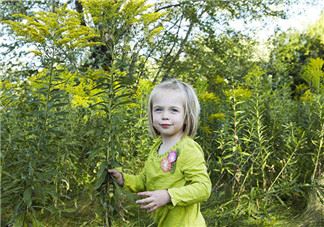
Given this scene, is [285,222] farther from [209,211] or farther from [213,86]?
[213,86]

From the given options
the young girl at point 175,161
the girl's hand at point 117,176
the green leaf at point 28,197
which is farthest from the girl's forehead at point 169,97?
the green leaf at point 28,197

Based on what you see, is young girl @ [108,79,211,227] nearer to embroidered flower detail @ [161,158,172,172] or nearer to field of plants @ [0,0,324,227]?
embroidered flower detail @ [161,158,172,172]

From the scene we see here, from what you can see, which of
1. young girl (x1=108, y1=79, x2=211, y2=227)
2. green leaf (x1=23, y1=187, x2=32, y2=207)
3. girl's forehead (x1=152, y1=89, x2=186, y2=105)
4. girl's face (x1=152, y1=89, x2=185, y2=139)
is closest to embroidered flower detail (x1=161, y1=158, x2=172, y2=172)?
young girl (x1=108, y1=79, x2=211, y2=227)

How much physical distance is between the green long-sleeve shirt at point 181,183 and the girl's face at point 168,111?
0.29ft

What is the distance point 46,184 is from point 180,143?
29.3 inches

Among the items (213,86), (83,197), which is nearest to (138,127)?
(83,197)

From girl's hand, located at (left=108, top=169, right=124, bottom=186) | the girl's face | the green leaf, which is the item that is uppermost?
the girl's face

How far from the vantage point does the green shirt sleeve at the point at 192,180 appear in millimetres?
1902

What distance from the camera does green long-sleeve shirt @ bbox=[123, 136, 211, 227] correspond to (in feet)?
6.31

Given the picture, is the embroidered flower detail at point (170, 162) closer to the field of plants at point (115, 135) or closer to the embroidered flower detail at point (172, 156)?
the embroidered flower detail at point (172, 156)

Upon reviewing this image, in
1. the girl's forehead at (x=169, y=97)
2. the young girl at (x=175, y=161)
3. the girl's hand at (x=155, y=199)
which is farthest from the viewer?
the girl's forehead at (x=169, y=97)

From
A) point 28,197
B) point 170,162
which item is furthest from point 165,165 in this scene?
point 28,197

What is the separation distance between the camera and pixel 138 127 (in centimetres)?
355

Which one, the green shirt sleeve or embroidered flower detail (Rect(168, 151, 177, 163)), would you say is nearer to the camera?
the green shirt sleeve
